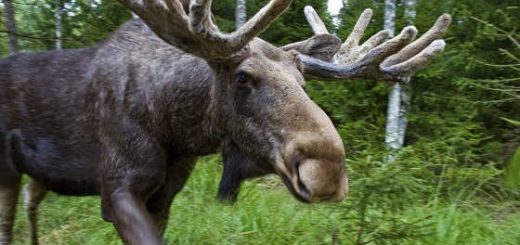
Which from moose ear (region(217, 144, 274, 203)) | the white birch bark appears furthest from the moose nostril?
the white birch bark

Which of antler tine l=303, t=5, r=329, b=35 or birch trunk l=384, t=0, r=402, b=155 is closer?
antler tine l=303, t=5, r=329, b=35

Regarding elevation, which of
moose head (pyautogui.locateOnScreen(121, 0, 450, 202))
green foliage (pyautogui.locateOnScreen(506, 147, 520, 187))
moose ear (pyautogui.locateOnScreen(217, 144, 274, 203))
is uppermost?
green foliage (pyautogui.locateOnScreen(506, 147, 520, 187))

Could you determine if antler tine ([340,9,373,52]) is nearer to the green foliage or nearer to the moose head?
the moose head

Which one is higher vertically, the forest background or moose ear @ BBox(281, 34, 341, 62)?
moose ear @ BBox(281, 34, 341, 62)

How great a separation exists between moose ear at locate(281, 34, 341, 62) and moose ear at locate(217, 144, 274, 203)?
818mm

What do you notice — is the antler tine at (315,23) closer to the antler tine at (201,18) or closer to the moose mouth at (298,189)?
the antler tine at (201,18)

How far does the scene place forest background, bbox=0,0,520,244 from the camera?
480 centimetres

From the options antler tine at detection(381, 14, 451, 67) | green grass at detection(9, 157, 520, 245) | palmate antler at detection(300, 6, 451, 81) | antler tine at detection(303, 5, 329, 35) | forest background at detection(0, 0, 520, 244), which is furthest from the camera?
green grass at detection(9, 157, 520, 245)

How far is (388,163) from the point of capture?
457 cm

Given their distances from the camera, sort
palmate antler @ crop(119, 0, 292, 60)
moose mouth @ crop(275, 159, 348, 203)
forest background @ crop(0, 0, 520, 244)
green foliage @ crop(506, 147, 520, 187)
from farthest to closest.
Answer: forest background @ crop(0, 0, 520, 244) → palmate antler @ crop(119, 0, 292, 60) → moose mouth @ crop(275, 159, 348, 203) → green foliage @ crop(506, 147, 520, 187)

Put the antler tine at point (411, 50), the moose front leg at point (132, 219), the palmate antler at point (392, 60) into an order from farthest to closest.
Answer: the antler tine at point (411, 50) → the palmate antler at point (392, 60) → the moose front leg at point (132, 219)

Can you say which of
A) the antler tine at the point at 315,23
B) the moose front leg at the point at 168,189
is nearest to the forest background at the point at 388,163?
the moose front leg at the point at 168,189

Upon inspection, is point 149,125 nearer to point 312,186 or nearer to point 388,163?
point 312,186

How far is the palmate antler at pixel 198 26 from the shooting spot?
3.62 meters
